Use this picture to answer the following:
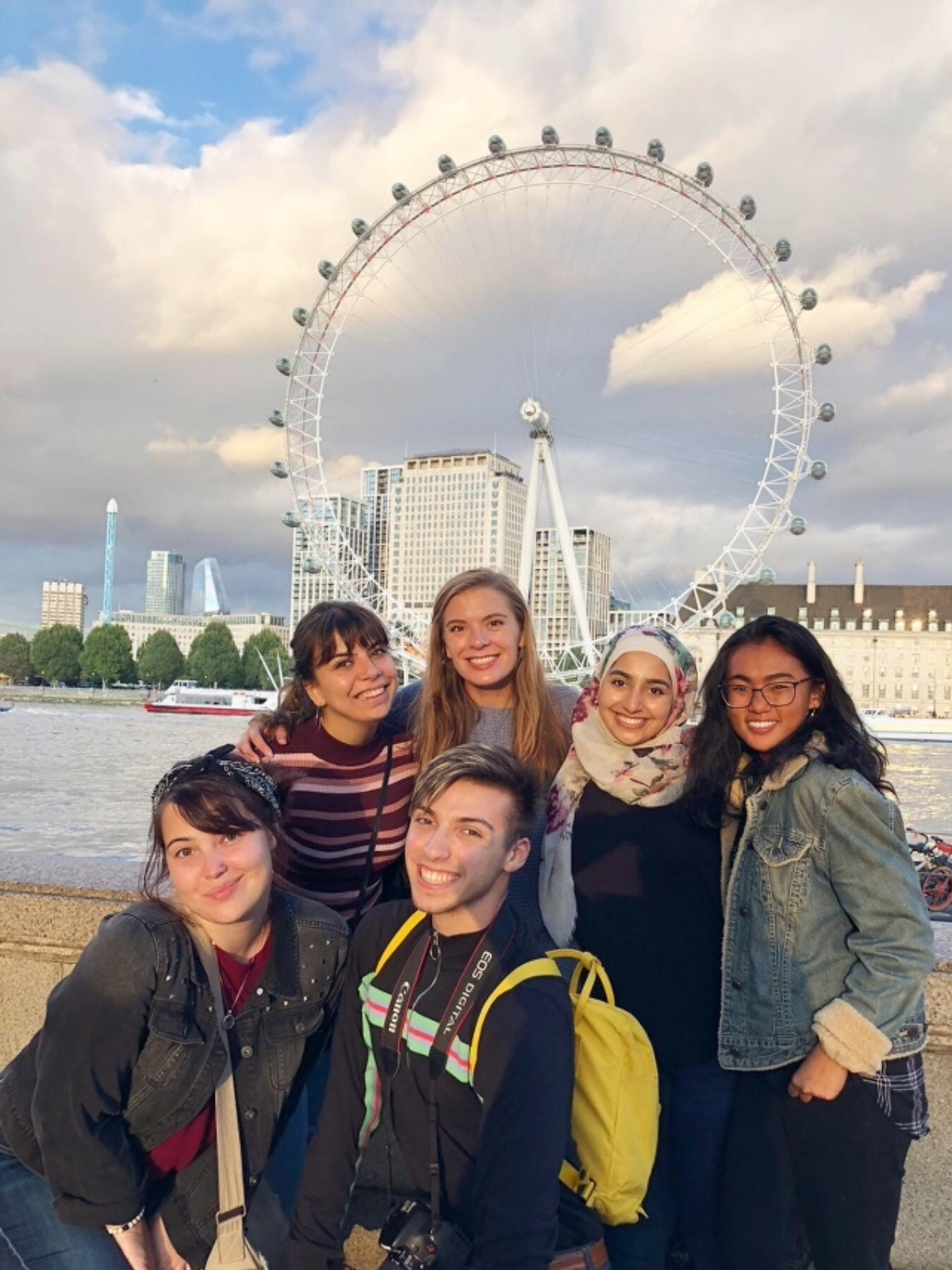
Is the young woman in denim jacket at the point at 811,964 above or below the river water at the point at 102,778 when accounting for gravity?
above

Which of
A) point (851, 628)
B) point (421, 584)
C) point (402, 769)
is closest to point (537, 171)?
point (421, 584)

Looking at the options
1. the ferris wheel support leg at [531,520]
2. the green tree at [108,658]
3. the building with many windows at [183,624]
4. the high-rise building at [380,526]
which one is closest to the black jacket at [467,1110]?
the ferris wheel support leg at [531,520]

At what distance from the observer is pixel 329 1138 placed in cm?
213

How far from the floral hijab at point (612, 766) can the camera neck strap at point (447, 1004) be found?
35cm

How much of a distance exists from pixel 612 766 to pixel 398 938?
67 cm

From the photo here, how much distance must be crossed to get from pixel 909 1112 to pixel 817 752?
0.72m

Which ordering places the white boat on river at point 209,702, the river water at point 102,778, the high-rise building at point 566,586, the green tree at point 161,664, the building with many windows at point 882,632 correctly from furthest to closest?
1. the green tree at point 161,664
2. the building with many windows at point 882,632
3. the white boat on river at point 209,702
4. the high-rise building at point 566,586
5. the river water at point 102,778

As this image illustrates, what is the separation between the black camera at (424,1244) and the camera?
6.40 ft

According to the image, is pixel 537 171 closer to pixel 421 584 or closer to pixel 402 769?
pixel 421 584

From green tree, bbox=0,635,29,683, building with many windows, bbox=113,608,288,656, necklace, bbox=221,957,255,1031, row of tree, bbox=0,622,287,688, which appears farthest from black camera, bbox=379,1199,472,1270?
building with many windows, bbox=113,608,288,656

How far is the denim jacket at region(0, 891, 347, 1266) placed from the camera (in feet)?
6.74

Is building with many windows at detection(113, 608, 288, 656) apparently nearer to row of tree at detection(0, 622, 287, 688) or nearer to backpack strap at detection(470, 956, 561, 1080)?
row of tree at detection(0, 622, 287, 688)

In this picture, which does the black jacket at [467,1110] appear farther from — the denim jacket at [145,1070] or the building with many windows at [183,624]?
the building with many windows at [183,624]

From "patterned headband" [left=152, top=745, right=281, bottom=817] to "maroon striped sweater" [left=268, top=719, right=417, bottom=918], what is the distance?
0.39 metres
